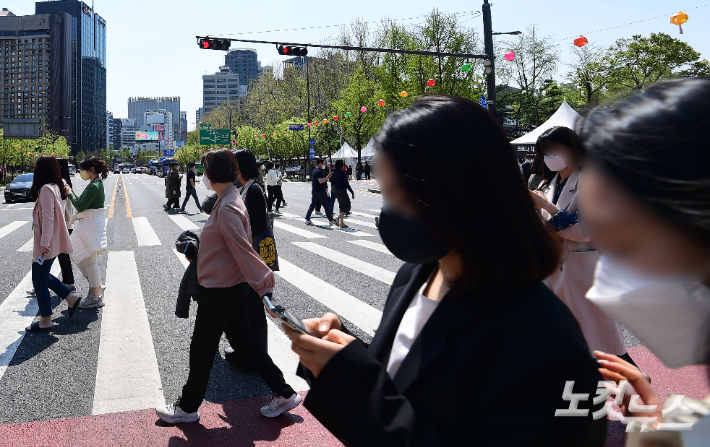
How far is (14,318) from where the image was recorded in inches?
246

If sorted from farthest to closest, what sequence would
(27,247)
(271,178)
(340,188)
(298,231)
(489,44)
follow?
(271,178) < (489,44) < (340,188) < (298,231) < (27,247)

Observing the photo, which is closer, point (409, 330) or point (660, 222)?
point (660, 222)

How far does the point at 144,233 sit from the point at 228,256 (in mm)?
11310

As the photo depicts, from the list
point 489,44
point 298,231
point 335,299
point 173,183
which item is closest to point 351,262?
point 335,299

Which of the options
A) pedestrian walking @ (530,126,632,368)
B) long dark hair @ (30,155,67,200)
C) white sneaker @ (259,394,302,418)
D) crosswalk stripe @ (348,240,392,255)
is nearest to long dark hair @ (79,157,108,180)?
long dark hair @ (30,155,67,200)

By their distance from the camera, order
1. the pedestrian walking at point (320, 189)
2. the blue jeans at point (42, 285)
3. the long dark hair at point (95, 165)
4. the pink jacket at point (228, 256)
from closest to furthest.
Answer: the pink jacket at point (228, 256)
the blue jeans at point (42, 285)
the long dark hair at point (95, 165)
the pedestrian walking at point (320, 189)

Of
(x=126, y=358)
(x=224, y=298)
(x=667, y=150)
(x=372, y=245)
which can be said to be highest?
(x=667, y=150)

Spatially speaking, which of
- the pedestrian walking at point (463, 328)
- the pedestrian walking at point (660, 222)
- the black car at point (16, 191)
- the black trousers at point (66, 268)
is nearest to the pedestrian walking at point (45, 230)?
the black trousers at point (66, 268)

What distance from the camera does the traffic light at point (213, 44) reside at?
1623cm

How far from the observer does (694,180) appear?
30.8 inches

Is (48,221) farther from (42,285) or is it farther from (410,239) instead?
(410,239)

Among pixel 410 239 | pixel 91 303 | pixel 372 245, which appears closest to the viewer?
pixel 410 239

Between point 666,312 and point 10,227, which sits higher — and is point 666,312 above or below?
above

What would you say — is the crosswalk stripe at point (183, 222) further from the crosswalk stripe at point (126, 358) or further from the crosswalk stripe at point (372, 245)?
the crosswalk stripe at point (126, 358)
